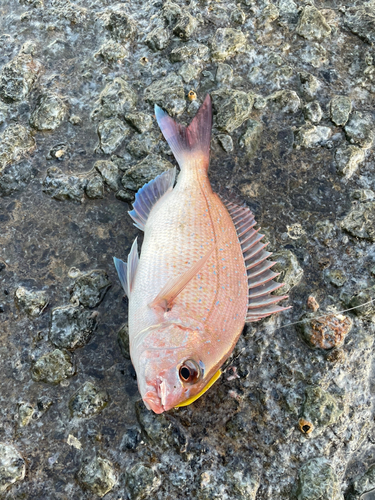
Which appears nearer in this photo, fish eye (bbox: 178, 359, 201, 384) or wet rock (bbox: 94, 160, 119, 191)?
fish eye (bbox: 178, 359, 201, 384)

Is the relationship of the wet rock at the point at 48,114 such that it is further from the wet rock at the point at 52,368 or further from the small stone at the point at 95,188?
the wet rock at the point at 52,368

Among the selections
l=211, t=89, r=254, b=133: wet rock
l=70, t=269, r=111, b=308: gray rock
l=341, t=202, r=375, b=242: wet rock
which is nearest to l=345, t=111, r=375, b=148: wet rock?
l=341, t=202, r=375, b=242: wet rock

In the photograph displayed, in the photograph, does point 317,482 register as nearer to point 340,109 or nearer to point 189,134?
point 189,134

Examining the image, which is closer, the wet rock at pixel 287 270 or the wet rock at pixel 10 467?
the wet rock at pixel 10 467

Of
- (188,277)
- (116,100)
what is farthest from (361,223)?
(116,100)

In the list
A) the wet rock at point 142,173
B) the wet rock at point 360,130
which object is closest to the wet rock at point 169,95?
the wet rock at point 142,173

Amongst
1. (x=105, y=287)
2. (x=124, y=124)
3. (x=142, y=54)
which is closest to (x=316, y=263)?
(x=105, y=287)

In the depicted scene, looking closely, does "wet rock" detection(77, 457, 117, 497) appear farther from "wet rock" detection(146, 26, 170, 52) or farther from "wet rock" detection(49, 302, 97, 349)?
"wet rock" detection(146, 26, 170, 52)
